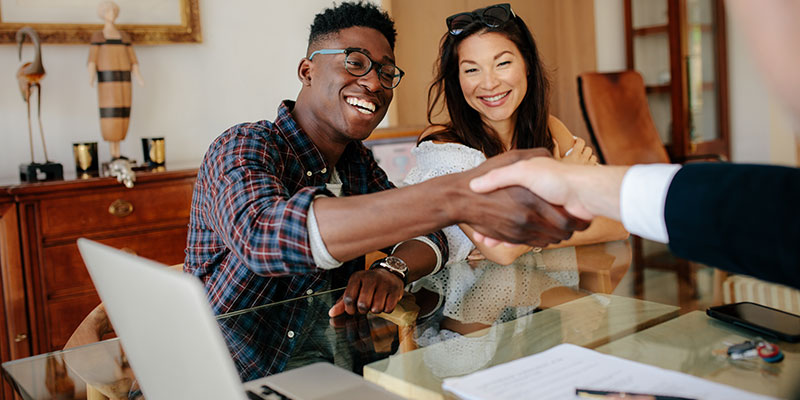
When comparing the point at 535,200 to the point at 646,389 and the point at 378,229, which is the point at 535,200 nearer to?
the point at 378,229

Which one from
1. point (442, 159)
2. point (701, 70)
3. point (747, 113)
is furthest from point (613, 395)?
point (747, 113)

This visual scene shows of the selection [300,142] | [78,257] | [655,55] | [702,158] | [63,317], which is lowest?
[63,317]

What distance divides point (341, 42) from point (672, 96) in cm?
392

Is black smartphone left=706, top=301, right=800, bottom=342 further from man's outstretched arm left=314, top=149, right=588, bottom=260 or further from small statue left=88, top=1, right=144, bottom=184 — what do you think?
small statue left=88, top=1, right=144, bottom=184

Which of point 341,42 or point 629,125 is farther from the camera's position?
point 629,125

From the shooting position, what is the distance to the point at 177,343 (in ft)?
2.44

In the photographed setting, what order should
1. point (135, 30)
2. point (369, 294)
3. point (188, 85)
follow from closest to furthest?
1. point (369, 294)
2. point (135, 30)
3. point (188, 85)

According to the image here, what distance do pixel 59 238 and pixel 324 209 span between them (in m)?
1.79

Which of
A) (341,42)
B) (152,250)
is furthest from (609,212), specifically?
(152,250)

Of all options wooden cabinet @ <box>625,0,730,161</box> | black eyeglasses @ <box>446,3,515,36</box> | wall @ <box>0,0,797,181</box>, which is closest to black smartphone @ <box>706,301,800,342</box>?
black eyeglasses @ <box>446,3,515,36</box>

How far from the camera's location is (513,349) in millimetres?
1090

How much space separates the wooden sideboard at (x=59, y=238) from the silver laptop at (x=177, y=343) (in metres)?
1.76

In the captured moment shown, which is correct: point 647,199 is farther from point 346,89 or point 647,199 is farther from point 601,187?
point 346,89

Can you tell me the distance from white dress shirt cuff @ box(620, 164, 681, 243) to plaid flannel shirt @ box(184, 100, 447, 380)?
50 cm
